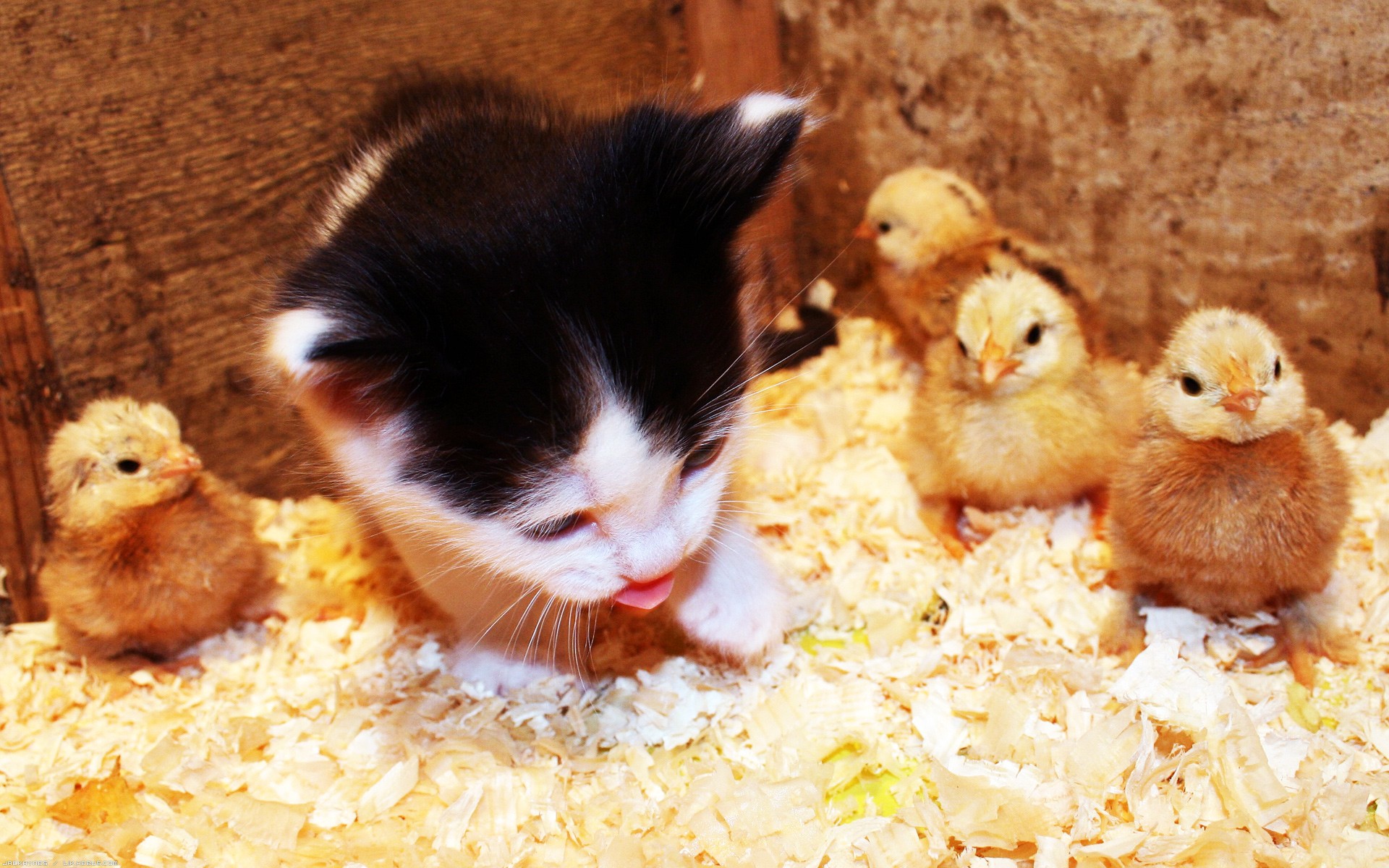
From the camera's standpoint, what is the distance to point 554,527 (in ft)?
5.27

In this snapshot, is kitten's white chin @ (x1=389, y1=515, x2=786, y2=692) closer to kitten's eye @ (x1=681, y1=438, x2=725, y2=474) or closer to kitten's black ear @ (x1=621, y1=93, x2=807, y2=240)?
Result: kitten's eye @ (x1=681, y1=438, x2=725, y2=474)

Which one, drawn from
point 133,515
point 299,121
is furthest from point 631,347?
point 299,121

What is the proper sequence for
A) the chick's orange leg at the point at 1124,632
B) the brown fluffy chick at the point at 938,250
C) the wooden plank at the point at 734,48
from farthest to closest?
the wooden plank at the point at 734,48 → the brown fluffy chick at the point at 938,250 → the chick's orange leg at the point at 1124,632

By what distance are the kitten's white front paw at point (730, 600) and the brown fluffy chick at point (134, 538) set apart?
1.05 m

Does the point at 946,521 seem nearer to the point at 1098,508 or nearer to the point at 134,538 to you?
the point at 1098,508

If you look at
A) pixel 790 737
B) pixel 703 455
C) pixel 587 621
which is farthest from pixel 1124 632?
pixel 587 621

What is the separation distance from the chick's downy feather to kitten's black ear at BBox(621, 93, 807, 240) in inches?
32.2

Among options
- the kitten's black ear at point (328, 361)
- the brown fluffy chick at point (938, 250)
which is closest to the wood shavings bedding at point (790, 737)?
the brown fluffy chick at point (938, 250)

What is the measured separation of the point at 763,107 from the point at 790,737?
1.16 meters

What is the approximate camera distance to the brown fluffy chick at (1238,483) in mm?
1838

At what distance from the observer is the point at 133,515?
220cm

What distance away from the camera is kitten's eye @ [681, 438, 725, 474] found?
5.59 ft

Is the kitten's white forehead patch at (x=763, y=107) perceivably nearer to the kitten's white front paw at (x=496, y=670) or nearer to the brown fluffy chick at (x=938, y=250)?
the brown fluffy chick at (x=938, y=250)

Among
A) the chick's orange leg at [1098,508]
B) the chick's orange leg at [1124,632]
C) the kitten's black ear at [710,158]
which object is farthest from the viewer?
the chick's orange leg at [1098,508]
